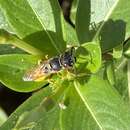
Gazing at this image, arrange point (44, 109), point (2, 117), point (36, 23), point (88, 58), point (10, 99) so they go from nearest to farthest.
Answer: point (44, 109), point (88, 58), point (36, 23), point (2, 117), point (10, 99)

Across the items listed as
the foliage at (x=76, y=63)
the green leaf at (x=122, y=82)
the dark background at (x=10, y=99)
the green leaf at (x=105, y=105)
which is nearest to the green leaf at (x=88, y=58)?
the foliage at (x=76, y=63)

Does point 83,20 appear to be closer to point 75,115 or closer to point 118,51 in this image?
point 118,51

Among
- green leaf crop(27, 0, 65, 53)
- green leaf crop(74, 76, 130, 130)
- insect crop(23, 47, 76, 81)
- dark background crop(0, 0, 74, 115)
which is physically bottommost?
dark background crop(0, 0, 74, 115)

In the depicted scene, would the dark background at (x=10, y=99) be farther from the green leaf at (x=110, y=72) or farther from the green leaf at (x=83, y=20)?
the green leaf at (x=110, y=72)

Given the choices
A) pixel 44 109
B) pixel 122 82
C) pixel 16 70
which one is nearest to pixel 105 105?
pixel 44 109

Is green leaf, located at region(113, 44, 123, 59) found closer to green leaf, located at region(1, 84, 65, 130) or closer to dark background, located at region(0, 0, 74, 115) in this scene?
green leaf, located at region(1, 84, 65, 130)

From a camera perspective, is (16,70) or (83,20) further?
(83,20)

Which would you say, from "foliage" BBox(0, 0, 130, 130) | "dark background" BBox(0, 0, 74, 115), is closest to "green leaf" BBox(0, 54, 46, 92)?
"foliage" BBox(0, 0, 130, 130)
